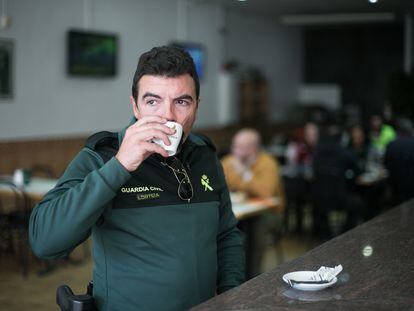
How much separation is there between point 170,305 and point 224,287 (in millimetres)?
345

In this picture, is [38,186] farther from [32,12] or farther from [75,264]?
[32,12]

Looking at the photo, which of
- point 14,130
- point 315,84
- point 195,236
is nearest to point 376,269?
point 195,236

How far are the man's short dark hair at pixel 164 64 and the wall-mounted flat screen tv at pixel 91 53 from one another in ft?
22.5

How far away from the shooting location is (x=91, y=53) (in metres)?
8.90

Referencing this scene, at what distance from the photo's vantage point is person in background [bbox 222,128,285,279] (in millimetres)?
5742

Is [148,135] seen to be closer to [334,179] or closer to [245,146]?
[245,146]

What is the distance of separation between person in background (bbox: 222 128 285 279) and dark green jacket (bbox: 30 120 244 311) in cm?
374

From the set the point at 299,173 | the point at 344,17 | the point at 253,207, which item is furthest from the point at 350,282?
the point at 344,17

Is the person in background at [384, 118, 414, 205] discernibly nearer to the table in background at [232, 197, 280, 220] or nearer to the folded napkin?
the table in background at [232, 197, 280, 220]

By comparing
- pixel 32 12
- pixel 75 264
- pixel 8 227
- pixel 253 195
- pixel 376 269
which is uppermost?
pixel 32 12

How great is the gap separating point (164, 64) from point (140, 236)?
50 centimetres

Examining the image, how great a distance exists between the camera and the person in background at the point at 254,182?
5742 mm

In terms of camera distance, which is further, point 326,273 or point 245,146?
point 245,146

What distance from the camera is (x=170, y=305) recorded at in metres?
1.86
